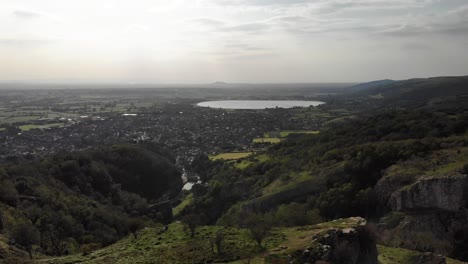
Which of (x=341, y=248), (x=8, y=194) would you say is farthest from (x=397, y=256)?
(x=8, y=194)

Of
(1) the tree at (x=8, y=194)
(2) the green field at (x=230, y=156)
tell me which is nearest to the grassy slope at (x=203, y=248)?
(1) the tree at (x=8, y=194)

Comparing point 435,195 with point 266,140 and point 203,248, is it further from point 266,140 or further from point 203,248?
point 266,140

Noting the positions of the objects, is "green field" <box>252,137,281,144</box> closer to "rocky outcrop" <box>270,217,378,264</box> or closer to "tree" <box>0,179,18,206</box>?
"tree" <box>0,179,18,206</box>

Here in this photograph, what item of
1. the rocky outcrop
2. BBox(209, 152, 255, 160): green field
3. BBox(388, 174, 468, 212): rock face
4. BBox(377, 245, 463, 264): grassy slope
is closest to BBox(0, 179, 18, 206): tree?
the rocky outcrop

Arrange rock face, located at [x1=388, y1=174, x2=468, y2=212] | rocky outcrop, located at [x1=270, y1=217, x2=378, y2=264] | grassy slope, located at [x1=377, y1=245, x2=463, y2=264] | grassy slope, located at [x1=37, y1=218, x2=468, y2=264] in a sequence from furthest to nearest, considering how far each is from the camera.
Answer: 1. rock face, located at [x1=388, y1=174, x2=468, y2=212]
2. grassy slope, located at [x1=377, y1=245, x2=463, y2=264]
3. grassy slope, located at [x1=37, y1=218, x2=468, y2=264]
4. rocky outcrop, located at [x1=270, y1=217, x2=378, y2=264]

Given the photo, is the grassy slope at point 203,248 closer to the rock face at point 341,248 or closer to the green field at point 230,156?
the rock face at point 341,248

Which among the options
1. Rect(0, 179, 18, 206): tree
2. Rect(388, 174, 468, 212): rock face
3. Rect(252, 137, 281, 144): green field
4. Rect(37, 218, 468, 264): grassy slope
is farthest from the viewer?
Rect(252, 137, 281, 144): green field

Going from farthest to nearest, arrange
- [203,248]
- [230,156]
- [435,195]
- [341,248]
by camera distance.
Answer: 1. [230,156]
2. [435,195]
3. [203,248]
4. [341,248]
